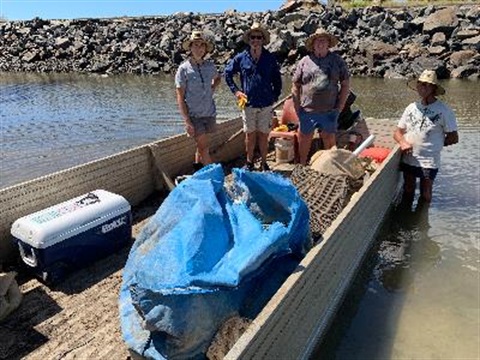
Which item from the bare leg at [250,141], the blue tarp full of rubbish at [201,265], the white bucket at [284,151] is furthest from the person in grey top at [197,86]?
the blue tarp full of rubbish at [201,265]

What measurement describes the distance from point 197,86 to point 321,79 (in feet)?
5.12

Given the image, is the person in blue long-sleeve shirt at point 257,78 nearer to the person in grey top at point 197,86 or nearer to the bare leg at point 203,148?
the person in grey top at point 197,86

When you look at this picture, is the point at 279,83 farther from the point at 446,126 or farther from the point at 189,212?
the point at 189,212

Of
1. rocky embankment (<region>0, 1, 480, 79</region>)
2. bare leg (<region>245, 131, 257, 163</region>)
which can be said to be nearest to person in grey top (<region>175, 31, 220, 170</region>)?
bare leg (<region>245, 131, 257, 163</region>)

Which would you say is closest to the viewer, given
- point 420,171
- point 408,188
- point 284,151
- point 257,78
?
point 257,78

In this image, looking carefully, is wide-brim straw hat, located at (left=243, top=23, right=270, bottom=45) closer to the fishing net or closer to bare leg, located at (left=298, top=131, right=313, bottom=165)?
bare leg, located at (left=298, top=131, right=313, bottom=165)

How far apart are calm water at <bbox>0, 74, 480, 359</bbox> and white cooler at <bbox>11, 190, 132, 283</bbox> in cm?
216

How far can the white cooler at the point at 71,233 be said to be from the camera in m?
4.09

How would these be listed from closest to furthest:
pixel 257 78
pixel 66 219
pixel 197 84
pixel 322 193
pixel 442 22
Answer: pixel 66 219, pixel 322 193, pixel 197 84, pixel 257 78, pixel 442 22

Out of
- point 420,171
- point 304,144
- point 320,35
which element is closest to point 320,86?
point 320,35

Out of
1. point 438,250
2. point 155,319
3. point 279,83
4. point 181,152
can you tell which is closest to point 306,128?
point 279,83

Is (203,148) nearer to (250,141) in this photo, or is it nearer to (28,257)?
(250,141)

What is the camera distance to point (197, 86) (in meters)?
5.98

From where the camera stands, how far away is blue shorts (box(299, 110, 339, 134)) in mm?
6556
